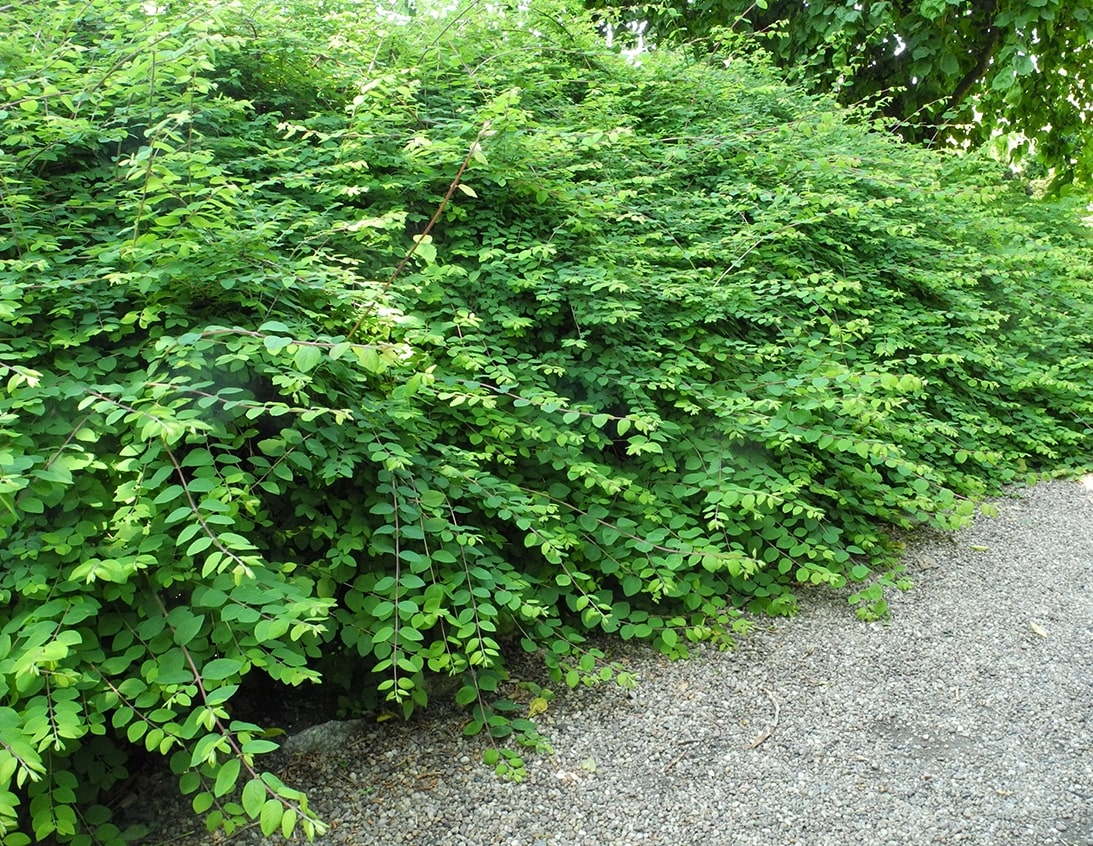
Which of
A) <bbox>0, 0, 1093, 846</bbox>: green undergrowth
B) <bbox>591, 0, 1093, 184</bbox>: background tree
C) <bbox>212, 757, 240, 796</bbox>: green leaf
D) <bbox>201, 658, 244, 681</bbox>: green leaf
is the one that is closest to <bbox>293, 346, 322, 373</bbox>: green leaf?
<bbox>0, 0, 1093, 846</bbox>: green undergrowth

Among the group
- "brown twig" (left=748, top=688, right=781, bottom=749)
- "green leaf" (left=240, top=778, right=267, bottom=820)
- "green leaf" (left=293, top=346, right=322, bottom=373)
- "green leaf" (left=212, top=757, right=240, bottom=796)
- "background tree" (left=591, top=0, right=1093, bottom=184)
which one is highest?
"background tree" (left=591, top=0, right=1093, bottom=184)

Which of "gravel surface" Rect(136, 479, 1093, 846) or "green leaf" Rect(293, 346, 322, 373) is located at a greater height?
"green leaf" Rect(293, 346, 322, 373)

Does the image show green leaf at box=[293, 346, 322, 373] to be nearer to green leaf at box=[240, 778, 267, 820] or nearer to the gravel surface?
green leaf at box=[240, 778, 267, 820]

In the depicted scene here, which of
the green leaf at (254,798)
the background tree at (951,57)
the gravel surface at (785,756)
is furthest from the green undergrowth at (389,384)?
the background tree at (951,57)

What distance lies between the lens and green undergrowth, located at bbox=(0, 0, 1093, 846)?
1.75m

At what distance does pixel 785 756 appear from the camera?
7.34ft

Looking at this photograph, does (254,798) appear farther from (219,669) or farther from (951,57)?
(951,57)

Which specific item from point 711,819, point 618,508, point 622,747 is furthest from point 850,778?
point 618,508

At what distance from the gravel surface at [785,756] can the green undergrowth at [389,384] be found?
132 mm

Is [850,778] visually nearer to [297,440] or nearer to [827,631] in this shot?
[827,631]

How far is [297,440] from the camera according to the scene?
203 cm

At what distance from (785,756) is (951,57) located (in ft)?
24.3

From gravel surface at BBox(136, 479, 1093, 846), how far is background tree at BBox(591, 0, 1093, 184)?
17.5 feet

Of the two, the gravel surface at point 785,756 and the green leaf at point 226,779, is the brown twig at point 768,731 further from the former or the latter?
the green leaf at point 226,779
